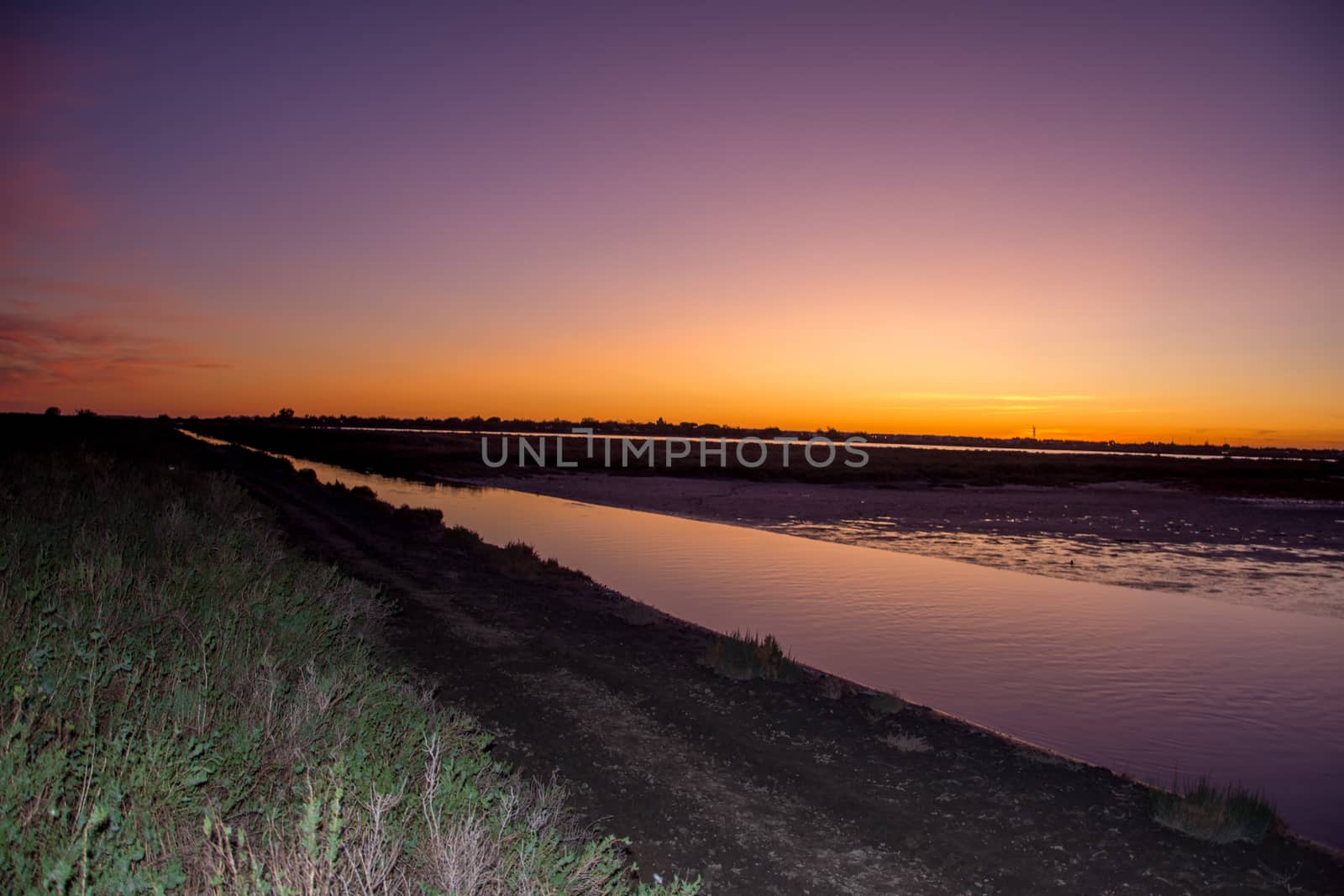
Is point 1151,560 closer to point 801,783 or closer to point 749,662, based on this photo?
point 749,662

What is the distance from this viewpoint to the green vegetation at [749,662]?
11.0m

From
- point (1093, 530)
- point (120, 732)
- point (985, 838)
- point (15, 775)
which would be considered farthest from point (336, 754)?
point (1093, 530)

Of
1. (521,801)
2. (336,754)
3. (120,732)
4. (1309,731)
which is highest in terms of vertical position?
(120,732)

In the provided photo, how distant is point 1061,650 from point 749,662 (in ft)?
19.3

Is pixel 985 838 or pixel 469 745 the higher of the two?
pixel 469 745

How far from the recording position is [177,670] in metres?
5.59

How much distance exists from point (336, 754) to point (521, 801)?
4.57ft

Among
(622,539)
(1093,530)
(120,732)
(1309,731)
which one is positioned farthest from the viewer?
(1093,530)

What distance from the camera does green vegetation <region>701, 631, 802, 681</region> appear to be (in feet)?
36.2

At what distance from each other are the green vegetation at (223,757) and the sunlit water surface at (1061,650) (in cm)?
702

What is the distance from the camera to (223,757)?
447 cm

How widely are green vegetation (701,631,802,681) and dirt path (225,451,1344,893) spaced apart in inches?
8.9

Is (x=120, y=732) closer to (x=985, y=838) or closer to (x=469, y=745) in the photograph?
(x=469, y=745)

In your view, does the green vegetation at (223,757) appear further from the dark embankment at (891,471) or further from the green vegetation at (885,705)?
the dark embankment at (891,471)
